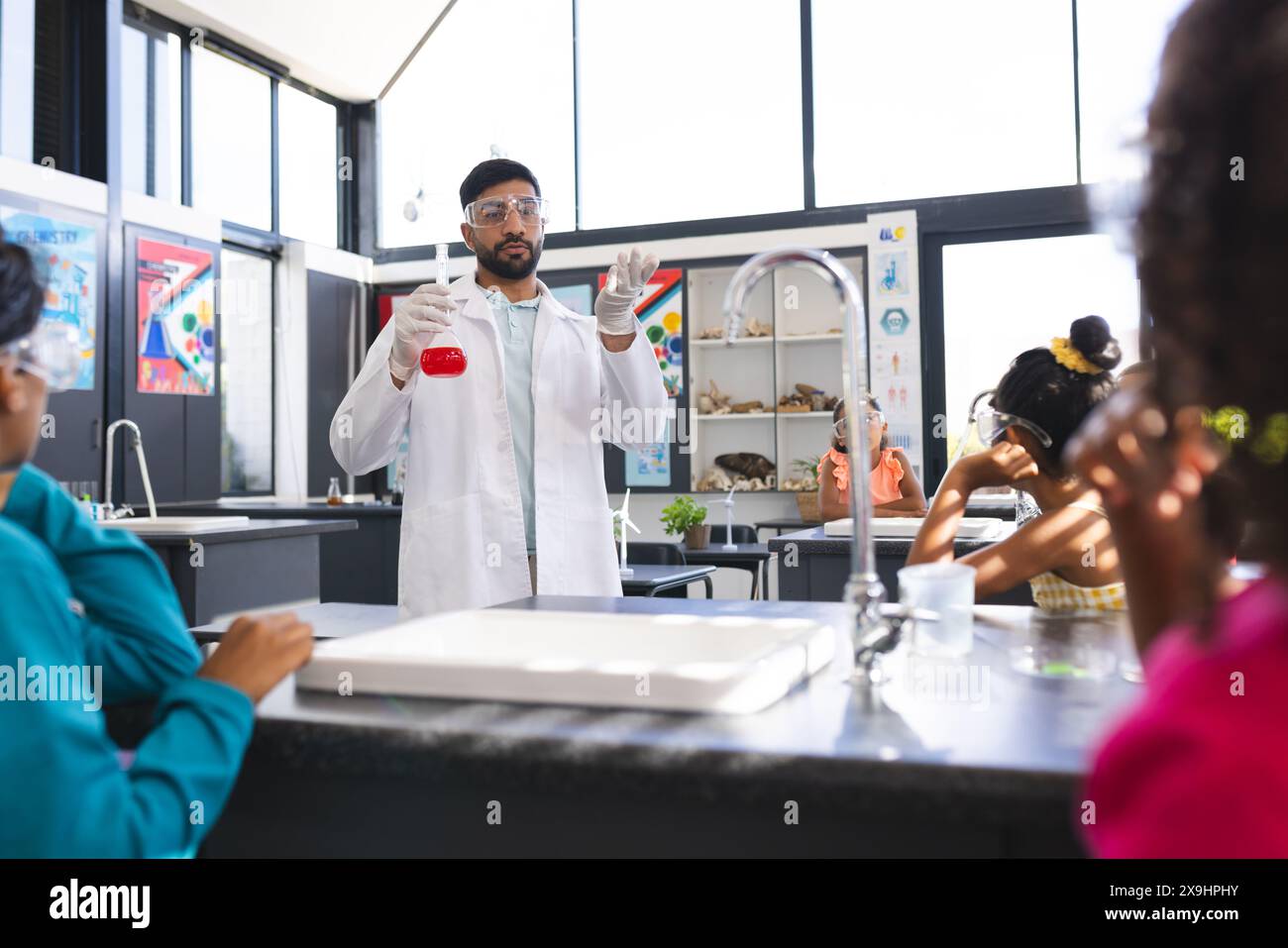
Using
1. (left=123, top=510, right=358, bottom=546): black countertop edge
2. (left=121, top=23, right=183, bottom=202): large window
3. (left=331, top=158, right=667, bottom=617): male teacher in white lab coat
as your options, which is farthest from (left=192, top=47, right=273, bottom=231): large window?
(left=331, top=158, right=667, bottom=617): male teacher in white lab coat

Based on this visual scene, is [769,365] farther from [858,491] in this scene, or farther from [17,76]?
[858,491]

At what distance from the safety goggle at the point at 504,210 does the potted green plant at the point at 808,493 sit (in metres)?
4.16

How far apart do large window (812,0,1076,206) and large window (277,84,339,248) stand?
3.52 metres

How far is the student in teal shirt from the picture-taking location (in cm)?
75

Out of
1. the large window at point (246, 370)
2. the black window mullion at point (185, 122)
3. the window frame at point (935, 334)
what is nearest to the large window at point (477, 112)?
the large window at point (246, 370)

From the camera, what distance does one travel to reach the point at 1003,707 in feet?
3.24

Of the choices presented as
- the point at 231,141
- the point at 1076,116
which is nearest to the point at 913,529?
the point at 1076,116

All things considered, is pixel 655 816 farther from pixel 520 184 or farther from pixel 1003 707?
pixel 520 184

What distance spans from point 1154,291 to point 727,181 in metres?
6.91

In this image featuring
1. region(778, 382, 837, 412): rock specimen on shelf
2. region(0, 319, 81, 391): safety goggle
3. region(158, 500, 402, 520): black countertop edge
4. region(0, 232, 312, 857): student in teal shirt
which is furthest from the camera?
region(778, 382, 837, 412): rock specimen on shelf

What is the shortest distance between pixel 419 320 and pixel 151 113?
16.1 ft

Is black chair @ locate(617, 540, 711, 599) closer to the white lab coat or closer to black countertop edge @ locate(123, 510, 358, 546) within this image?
black countertop edge @ locate(123, 510, 358, 546)

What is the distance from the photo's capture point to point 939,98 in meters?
6.57
